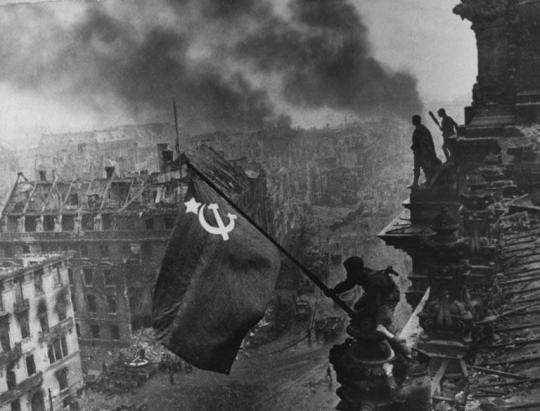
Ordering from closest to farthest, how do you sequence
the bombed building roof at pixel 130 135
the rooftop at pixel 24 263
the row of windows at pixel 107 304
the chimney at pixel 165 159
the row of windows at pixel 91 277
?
the rooftop at pixel 24 263, the row of windows at pixel 107 304, the row of windows at pixel 91 277, the chimney at pixel 165 159, the bombed building roof at pixel 130 135

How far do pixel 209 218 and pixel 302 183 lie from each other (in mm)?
52550

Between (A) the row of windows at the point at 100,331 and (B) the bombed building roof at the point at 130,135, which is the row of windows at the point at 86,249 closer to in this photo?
(A) the row of windows at the point at 100,331

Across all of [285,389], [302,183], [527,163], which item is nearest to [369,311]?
[527,163]

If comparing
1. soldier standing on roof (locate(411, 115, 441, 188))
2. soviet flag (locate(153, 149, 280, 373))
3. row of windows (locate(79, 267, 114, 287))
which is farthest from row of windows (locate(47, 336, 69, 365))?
soviet flag (locate(153, 149, 280, 373))

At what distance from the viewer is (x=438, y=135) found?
61.8 m

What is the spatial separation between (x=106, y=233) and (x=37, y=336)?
829cm

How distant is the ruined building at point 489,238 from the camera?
6633 millimetres

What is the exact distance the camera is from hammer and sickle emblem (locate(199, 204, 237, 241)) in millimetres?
5945

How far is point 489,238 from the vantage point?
1044 cm

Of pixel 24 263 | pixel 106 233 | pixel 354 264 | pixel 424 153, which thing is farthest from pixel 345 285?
pixel 106 233

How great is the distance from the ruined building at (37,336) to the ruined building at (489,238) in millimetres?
21333

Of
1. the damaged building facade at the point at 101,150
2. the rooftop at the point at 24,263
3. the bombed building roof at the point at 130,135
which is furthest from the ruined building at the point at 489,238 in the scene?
the bombed building roof at the point at 130,135

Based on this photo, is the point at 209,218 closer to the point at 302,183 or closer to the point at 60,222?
the point at 60,222

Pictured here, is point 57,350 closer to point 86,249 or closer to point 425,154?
point 86,249
